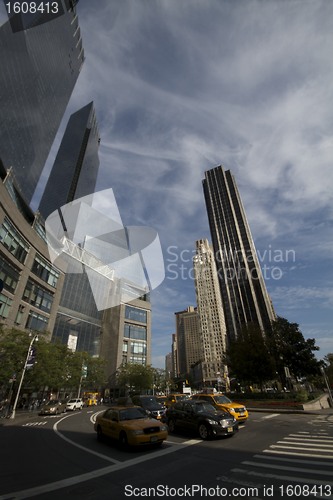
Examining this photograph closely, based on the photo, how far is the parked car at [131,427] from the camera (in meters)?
9.49

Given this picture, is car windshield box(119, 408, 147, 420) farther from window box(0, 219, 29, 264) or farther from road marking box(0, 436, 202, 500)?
window box(0, 219, 29, 264)

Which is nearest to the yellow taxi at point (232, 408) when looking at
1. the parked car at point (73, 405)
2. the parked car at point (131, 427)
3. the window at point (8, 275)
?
the parked car at point (131, 427)

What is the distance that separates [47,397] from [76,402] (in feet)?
54.1

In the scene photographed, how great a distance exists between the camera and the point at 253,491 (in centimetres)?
543

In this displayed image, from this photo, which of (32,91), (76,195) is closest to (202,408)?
(32,91)

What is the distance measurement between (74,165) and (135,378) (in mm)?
124122

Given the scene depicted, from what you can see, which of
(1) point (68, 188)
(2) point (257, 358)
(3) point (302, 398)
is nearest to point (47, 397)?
(2) point (257, 358)

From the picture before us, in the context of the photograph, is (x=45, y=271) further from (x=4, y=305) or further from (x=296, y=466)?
(x=296, y=466)

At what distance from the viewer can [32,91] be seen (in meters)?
91.1

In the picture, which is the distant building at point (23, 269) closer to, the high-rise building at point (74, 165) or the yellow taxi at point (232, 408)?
the yellow taxi at point (232, 408)

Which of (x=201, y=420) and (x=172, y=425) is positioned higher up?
(x=201, y=420)

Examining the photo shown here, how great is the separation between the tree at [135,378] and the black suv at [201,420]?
56.3m

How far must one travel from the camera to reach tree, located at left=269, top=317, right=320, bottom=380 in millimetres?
32031

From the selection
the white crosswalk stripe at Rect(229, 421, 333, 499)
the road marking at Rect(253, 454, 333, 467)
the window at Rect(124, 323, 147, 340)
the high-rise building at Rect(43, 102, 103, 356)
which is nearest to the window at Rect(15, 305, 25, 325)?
the high-rise building at Rect(43, 102, 103, 356)
